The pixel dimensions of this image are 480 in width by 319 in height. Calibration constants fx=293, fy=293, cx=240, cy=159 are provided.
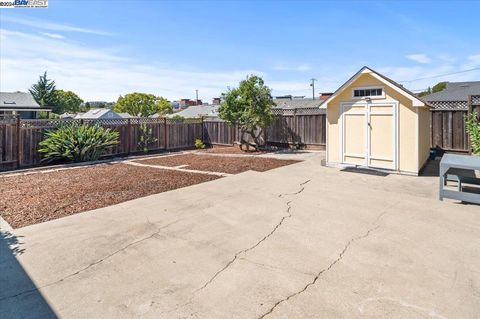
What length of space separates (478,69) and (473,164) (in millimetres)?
36902

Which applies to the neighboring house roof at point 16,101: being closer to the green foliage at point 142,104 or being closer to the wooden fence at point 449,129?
the green foliage at point 142,104

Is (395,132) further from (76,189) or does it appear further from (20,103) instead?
(20,103)

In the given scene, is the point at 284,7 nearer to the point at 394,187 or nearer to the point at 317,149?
the point at 317,149

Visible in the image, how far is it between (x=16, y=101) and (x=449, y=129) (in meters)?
34.3

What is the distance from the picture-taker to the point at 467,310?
2381mm

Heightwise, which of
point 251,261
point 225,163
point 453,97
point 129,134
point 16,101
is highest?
point 16,101

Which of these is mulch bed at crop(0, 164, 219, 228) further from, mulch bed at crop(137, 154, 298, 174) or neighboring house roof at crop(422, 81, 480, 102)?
neighboring house roof at crop(422, 81, 480, 102)

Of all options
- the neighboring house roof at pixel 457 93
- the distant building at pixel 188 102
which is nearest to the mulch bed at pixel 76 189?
the neighboring house roof at pixel 457 93

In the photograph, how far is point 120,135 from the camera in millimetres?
13031

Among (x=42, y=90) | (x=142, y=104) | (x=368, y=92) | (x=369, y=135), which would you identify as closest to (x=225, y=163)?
(x=369, y=135)

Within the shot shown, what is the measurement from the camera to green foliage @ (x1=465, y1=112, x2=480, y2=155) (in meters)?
8.27

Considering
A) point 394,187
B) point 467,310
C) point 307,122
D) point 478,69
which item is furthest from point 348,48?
point 478,69

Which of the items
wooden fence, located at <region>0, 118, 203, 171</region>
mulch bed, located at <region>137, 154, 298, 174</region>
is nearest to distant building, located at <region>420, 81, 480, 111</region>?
mulch bed, located at <region>137, 154, 298, 174</region>

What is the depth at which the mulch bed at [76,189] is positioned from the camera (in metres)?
5.25
